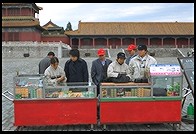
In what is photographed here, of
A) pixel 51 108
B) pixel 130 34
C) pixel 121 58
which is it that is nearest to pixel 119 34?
pixel 130 34

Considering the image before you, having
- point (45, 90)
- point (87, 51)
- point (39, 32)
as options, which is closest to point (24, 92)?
point (45, 90)

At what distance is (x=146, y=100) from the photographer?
20.5 ft

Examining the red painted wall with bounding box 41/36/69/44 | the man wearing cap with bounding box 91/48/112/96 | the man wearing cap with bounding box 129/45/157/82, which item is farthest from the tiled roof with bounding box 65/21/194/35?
the man wearing cap with bounding box 129/45/157/82

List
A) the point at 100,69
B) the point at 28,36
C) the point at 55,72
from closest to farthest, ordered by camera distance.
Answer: the point at 55,72, the point at 100,69, the point at 28,36

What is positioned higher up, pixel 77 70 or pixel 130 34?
pixel 130 34

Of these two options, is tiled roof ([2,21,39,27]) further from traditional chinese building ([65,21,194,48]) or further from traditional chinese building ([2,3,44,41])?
traditional chinese building ([65,21,194,48])

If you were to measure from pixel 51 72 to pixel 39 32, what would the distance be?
4616 cm

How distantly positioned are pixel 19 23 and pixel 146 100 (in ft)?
146

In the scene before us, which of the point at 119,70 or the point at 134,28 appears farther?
the point at 134,28

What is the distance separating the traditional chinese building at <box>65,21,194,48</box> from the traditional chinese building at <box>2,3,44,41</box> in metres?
5.78

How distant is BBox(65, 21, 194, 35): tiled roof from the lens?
2092 inches

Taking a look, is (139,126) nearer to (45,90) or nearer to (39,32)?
(45,90)

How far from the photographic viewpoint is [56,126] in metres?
6.63

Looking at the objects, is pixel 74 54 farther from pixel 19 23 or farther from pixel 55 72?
pixel 19 23
